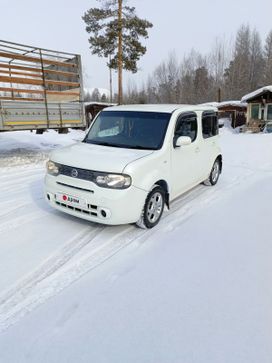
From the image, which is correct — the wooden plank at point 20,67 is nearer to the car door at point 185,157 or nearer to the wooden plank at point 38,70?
the wooden plank at point 38,70

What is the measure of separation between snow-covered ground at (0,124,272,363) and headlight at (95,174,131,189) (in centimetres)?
81

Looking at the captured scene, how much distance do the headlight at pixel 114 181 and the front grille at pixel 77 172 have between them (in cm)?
15

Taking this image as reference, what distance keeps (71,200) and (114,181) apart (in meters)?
0.75

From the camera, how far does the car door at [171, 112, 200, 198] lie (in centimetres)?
459

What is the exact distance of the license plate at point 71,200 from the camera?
12.3ft

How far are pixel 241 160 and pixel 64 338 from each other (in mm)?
9173

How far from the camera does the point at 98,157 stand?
3.85 meters

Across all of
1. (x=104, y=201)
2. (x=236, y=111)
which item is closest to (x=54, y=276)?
(x=104, y=201)

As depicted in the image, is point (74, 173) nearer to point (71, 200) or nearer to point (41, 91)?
point (71, 200)

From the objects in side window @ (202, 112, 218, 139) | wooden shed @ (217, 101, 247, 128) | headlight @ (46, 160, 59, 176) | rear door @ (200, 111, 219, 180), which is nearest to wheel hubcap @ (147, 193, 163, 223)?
headlight @ (46, 160, 59, 176)

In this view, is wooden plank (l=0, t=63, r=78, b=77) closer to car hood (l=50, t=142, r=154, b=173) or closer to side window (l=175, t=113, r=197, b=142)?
car hood (l=50, t=142, r=154, b=173)

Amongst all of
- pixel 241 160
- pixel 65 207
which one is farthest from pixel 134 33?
pixel 65 207

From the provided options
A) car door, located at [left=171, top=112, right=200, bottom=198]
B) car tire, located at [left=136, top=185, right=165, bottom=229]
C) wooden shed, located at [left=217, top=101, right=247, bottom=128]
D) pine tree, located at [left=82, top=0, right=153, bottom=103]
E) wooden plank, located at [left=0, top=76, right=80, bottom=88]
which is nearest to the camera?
car tire, located at [left=136, top=185, right=165, bottom=229]

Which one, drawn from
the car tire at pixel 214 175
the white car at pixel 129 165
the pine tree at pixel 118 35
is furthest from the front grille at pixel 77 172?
the pine tree at pixel 118 35
